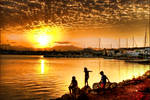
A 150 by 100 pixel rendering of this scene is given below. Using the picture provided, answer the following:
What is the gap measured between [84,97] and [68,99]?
1.26 meters

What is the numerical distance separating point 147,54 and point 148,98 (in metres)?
185

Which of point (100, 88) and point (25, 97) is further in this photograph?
point (25, 97)

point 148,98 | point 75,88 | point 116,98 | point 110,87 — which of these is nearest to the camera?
point 148,98

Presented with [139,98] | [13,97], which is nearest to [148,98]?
[139,98]

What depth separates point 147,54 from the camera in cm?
18325

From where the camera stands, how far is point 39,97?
18.6 metres

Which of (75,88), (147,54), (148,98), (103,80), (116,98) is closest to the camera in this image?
(148,98)

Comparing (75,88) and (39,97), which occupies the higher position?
(75,88)

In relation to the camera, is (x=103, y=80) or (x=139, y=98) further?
(x=103, y=80)

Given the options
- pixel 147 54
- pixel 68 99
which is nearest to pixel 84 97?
pixel 68 99

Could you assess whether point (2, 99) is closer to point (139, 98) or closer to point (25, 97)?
point (25, 97)

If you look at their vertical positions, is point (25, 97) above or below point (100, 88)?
below

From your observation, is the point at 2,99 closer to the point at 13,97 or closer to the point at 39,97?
the point at 13,97

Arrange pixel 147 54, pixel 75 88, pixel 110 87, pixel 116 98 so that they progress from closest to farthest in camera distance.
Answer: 1. pixel 116 98
2. pixel 75 88
3. pixel 110 87
4. pixel 147 54
